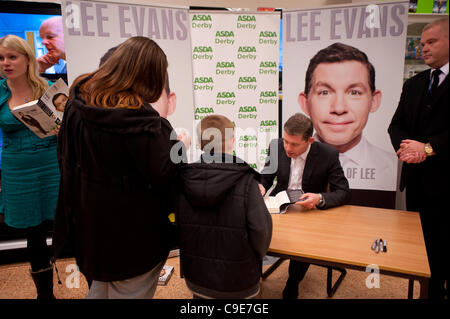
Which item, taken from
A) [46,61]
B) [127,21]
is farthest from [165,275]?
[46,61]

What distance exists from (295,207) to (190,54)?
5.95 feet

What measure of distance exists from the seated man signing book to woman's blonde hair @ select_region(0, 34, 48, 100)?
4.54ft

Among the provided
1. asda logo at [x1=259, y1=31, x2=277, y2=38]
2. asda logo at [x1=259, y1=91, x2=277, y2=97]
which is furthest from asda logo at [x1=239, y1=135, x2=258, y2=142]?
asda logo at [x1=259, y1=31, x2=277, y2=38]

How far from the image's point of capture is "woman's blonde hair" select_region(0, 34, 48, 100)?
6.31 feet

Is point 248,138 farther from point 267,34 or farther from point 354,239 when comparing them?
point 354,239

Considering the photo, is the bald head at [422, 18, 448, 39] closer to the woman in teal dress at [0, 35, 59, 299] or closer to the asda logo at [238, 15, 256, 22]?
the woman in teal dress at [0, 35, 59, 299]

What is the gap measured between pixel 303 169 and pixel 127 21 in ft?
6.43

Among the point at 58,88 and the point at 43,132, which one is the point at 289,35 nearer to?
the point at 58,88

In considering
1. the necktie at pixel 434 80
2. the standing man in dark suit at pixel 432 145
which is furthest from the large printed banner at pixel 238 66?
the necktie at pixel 434 80

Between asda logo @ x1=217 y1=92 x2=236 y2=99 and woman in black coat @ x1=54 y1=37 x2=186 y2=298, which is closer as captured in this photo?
woman in black coat @ x1=54 y1=37 x2=186 y2=298

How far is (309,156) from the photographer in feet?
7.34

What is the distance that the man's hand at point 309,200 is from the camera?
6.33ft

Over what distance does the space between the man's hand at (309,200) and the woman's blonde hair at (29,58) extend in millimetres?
1844

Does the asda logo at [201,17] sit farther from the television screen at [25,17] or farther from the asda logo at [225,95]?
the television screen at [25,17]
